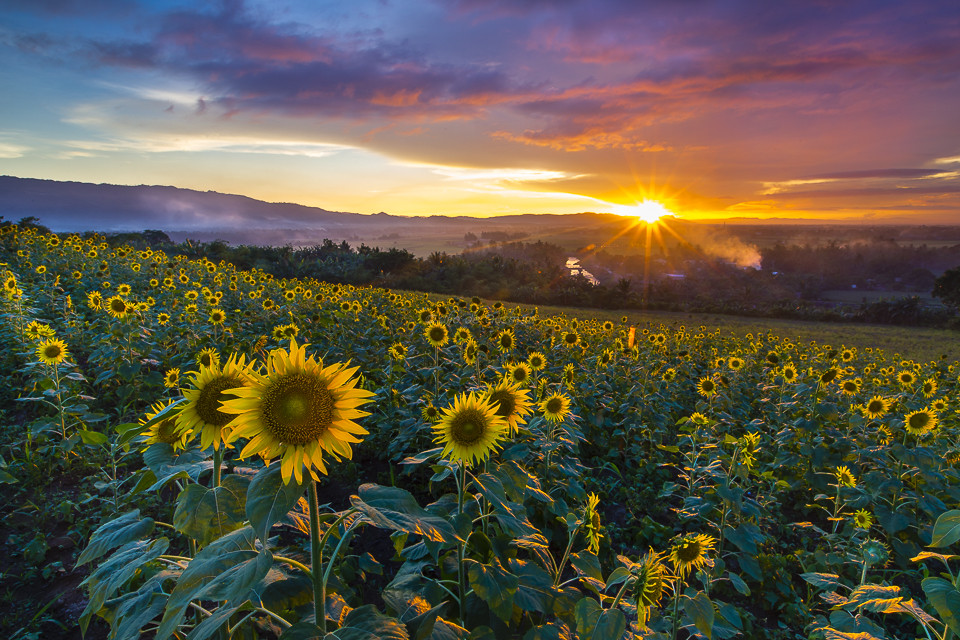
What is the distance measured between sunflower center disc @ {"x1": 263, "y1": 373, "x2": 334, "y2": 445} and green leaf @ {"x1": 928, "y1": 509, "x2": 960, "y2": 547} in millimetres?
2456

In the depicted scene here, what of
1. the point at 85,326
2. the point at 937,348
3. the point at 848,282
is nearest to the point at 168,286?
the point at 85,326

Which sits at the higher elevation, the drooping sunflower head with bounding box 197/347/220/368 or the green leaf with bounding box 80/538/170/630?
the drooping sunflower head with bounding box 197/347/220/368

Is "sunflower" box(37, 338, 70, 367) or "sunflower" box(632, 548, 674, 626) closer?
"sunflower" box(632, 548, 674, 626)

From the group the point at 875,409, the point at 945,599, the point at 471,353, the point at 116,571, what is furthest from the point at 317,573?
the point at 875,409

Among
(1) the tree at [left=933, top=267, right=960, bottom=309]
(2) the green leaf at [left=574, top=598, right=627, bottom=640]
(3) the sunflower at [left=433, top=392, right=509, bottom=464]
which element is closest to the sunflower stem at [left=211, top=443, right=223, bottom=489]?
(3) the sunflower at [left=433, top=392, right=509, bottom=464]

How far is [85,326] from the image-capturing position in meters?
8.59

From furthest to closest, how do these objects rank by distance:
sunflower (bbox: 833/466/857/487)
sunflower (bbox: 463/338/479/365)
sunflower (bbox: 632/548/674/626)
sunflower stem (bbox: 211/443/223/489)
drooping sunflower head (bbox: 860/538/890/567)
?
sunflower (bbox: 463/338/479/365) → sunflower (bbox: 833/466/857/487) → drooping sunflower head (bbox: 860/538/890/567) → sunflower (bbox: 632/548/674/626) → sunflower stem (bbox: 211/443/223/489)

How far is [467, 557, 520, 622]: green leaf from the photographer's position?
2.00 meters

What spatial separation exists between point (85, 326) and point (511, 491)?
979cm

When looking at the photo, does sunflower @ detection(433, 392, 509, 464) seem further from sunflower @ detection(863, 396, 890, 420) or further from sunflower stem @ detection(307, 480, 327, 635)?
sunflower @ detection(863, 396, 890, 420)

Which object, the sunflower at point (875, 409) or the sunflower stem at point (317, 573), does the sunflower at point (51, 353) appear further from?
the sunflower at point (875, 409)

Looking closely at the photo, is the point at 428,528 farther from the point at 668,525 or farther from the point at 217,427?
the point at 668,525

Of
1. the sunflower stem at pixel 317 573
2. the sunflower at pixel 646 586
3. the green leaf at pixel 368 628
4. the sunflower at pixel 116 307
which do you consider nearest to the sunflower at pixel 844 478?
the sunflower at pixel 646 586

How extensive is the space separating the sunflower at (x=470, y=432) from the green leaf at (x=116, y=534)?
50.7 inches
